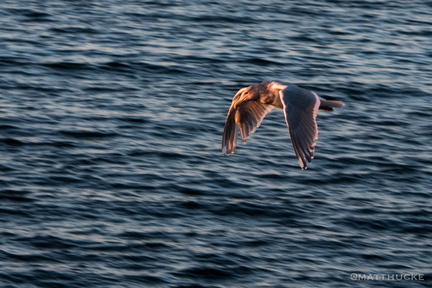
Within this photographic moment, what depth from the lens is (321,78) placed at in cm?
1803

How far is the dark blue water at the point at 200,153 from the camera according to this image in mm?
12055

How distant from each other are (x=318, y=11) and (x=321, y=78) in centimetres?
490

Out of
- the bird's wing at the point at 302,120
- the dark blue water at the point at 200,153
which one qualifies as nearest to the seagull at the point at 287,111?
the bird's wing at the point at 302,120

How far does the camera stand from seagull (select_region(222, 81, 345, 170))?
987 cm

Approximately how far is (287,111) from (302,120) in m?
0.19

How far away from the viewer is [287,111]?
10.1 metres

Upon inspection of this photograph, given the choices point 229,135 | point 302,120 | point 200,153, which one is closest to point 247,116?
point 229,135

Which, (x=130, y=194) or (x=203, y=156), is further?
(x=203, y=156)

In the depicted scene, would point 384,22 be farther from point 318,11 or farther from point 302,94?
point 302,94

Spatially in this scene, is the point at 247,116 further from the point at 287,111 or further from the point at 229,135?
the point at 287,111

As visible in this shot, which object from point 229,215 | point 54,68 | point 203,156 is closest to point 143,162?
point 203,156

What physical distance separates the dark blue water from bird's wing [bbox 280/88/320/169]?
231cm

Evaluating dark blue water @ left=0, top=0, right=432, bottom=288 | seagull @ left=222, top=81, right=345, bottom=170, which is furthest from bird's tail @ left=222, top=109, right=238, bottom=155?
dark blue water @ left=0, top=0, right=432, bottom=288

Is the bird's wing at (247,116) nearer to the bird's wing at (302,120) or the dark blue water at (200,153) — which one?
the bird's wing at (302,120)
